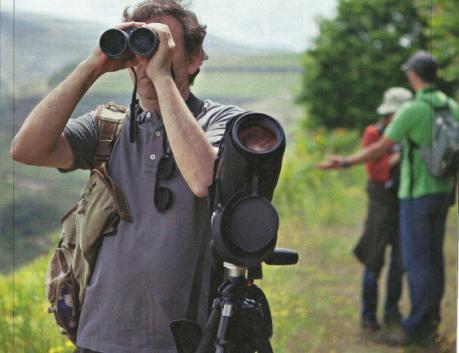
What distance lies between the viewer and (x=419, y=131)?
201 inches

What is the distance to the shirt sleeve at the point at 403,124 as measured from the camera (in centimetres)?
507

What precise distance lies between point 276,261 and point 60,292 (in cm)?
61

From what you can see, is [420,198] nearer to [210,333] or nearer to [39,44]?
[39,44]

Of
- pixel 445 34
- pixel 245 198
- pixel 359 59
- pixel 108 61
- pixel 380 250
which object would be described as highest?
pixel 445 34

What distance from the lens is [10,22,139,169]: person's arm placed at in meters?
2.39

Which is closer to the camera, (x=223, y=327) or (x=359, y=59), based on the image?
(x=223, y=327)

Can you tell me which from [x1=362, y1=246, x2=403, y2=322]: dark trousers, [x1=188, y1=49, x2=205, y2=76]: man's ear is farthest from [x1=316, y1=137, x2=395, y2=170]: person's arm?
[x1=188, y1=49, x2=205, y2=76]: man's ear

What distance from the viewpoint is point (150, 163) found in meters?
2.44

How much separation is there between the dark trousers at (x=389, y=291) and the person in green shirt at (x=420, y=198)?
0.24m

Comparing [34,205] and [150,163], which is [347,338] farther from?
[150,163]

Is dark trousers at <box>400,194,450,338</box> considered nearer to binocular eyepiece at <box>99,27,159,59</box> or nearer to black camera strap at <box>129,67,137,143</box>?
black camera strap at <box>129,67,137,143</box>

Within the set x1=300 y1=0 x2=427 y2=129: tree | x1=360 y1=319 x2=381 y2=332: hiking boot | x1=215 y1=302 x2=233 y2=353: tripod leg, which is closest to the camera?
x1=215 y1=302 x2=233 y2=353: tripod leg

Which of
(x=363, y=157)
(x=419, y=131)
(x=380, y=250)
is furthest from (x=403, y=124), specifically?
(x=380, y=250)

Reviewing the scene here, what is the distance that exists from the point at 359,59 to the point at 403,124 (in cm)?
117
